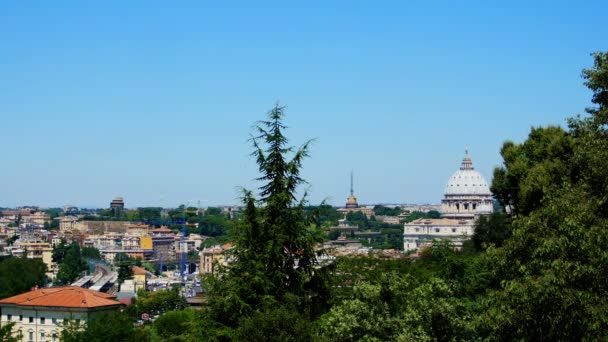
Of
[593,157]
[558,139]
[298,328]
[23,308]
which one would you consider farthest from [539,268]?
[23,308]

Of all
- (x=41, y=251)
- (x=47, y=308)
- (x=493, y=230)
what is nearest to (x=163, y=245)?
(x=41, y=251)

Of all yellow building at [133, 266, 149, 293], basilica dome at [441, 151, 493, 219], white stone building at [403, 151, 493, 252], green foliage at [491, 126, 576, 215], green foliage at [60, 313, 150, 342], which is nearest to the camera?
green foliage at [60, 313, 150, 342]

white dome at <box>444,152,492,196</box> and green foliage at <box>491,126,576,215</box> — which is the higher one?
white dome at <box>444,152,492,196</box>

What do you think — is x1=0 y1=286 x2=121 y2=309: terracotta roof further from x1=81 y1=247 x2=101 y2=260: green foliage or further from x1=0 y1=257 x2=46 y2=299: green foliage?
x1=81 y1=247 x2=101 y2=260: green foliage

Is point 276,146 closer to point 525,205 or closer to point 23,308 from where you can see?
point 525,205

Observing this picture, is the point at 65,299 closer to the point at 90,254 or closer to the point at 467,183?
the point at 90,254

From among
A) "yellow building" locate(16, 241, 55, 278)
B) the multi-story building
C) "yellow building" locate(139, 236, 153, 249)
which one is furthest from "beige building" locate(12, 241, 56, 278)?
the multi-story building
